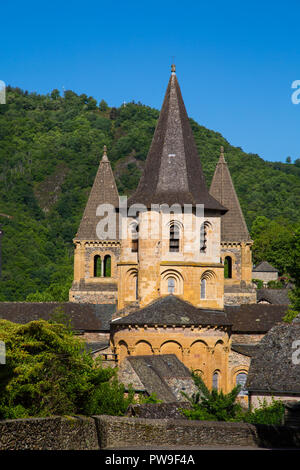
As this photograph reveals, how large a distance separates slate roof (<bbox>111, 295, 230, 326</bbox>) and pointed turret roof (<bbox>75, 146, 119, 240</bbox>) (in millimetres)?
16525

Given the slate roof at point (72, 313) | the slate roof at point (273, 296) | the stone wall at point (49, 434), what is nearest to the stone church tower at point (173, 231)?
the slate roof at point (72, 313)

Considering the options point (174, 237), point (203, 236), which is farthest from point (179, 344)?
point (203, 236)

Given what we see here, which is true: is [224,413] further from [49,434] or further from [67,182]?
[67,182]

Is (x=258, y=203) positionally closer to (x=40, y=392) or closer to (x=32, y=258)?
(x=32, y=258)

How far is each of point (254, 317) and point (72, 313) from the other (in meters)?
11.0

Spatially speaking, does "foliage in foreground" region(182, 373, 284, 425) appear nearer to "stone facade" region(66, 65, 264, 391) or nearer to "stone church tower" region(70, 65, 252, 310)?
"stone facade" region(66, 65, 264, 391)

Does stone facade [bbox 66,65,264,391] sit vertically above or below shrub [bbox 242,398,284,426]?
above

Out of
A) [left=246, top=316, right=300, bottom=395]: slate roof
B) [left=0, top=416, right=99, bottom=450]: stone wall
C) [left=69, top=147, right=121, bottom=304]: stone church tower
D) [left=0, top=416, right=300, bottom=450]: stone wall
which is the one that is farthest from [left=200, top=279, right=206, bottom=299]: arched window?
[left=0, top=416, right=99, bottom=450]: stone wall

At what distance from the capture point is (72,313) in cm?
5891

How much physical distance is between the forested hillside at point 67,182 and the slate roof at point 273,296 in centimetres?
1987

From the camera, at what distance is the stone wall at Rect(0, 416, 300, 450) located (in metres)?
20.7

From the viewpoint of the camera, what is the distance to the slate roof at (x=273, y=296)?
261ft

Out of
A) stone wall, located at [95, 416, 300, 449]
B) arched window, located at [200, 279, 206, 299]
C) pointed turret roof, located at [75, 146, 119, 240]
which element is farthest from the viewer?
pointed turret roof, located at [75, 146, 119, 240]

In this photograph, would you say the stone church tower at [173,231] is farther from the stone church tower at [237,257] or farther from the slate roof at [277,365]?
the stone church tower at [237,257]
